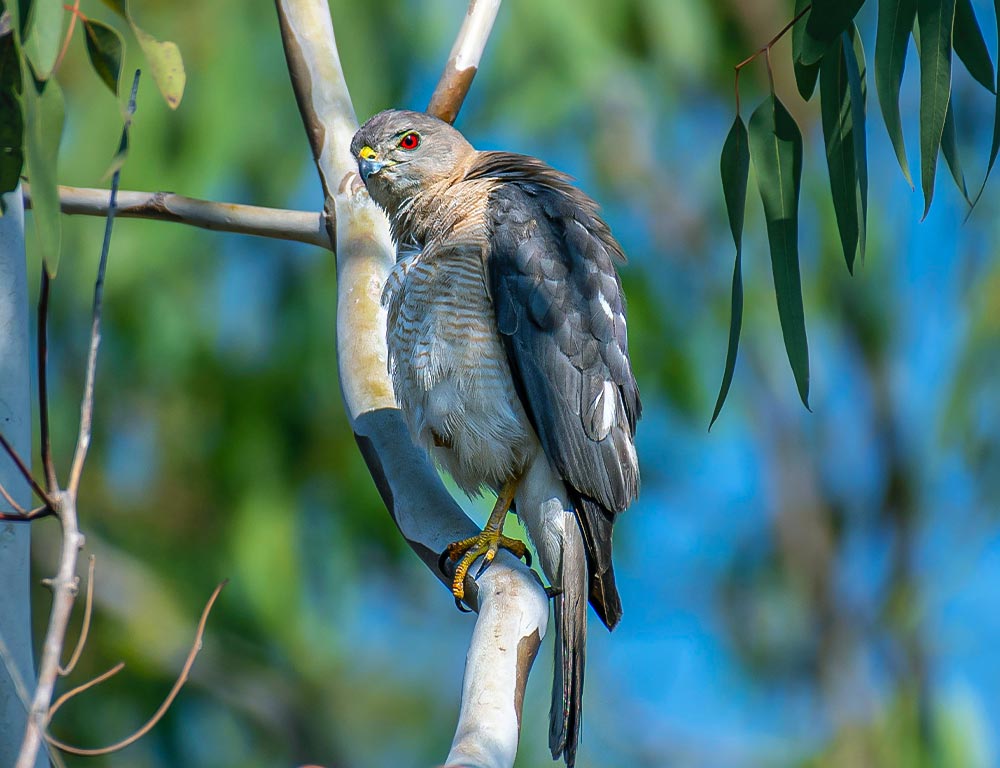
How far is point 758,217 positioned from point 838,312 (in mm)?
928

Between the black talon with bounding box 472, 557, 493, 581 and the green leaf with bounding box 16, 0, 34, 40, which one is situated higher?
the green leaf with bounding box 16, 0, 34, 40

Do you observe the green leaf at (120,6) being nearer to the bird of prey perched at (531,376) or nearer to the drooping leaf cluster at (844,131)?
the bird of prey perched at (531,376)

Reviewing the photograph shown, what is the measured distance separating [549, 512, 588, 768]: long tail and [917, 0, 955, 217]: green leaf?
100cm

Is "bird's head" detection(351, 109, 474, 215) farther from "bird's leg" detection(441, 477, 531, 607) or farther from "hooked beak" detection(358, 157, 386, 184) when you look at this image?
"bird's leg" detection(441, 477, 531, 607)

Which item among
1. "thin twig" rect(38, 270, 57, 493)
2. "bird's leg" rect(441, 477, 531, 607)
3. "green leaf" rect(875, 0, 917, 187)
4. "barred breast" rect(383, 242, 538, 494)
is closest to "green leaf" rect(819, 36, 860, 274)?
"green leaf" rect(875, 0, 917, 187)

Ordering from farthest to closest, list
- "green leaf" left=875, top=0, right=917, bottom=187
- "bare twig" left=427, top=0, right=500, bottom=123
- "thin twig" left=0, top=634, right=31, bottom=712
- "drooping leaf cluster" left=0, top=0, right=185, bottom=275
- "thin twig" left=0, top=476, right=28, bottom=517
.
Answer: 1. "bare twig" left=427, top=0, right=500, bottom=123
2. "green leaf" left=875, top=0, right=917, bottom=187
3. "drooping leaf cluster" left=0, top=0, right=185, bottom=275
4. "thin twig" left=0, top=476, right=28, bottom=517
5. "thin twig" left=0, top=634, right=31, bottom=712

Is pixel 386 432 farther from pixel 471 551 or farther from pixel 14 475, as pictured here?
pixel 14 475

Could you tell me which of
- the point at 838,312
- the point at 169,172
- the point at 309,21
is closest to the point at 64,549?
the point at 309,21

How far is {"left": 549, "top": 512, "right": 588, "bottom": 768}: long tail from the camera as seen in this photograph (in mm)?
2295

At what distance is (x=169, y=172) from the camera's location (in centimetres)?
525

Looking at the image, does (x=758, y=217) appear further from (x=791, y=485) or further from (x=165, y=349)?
(x=165, y=349)

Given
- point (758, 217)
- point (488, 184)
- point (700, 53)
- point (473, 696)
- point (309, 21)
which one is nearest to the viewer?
point (473, 696)

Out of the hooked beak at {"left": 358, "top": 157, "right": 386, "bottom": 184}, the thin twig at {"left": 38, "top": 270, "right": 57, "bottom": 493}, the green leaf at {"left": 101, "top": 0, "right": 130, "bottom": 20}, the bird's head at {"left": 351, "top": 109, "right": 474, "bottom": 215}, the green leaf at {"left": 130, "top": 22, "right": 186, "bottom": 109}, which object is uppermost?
the bird's head at {"left": 351, "top": 109, "right": 474, "bottom": 215}

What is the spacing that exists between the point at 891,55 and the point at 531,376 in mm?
Answer: 987
